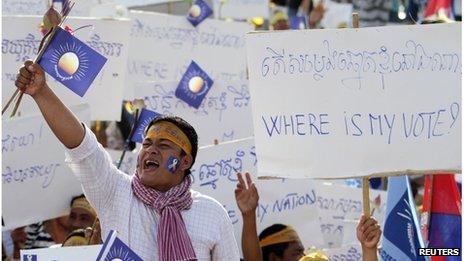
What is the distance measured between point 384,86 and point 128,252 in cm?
154

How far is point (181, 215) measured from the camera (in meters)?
4.61

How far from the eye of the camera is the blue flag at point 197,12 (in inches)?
354

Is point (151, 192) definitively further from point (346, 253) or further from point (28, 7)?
point (28, 7)

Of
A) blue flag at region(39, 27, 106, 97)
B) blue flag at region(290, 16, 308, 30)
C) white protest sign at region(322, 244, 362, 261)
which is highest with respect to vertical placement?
blue flag at region(290, 16, 308, 30)

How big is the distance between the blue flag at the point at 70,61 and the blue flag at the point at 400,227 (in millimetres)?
1582

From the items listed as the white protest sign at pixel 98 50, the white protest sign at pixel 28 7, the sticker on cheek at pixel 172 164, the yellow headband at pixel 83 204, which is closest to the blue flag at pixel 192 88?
the white protest sign at pixel 98 50

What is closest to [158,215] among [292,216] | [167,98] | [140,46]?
[292,216]

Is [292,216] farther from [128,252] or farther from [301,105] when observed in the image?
[128,252]

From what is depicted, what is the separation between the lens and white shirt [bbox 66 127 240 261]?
448 centimetres

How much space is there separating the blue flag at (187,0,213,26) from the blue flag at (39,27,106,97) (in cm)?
427

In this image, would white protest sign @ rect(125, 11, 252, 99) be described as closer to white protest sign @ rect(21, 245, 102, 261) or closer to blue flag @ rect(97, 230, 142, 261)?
white protest sign @ rect(21, 245, 102, 261)

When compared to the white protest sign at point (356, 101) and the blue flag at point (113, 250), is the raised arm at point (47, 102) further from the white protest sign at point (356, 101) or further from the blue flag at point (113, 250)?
the white protest sign at point (356, 101)

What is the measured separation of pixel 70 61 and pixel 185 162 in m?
0.57

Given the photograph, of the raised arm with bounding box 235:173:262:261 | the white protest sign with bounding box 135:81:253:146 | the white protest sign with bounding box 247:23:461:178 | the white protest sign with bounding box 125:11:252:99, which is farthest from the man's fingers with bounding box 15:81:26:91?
the white protest sign with bounding box 125:11:252:99
